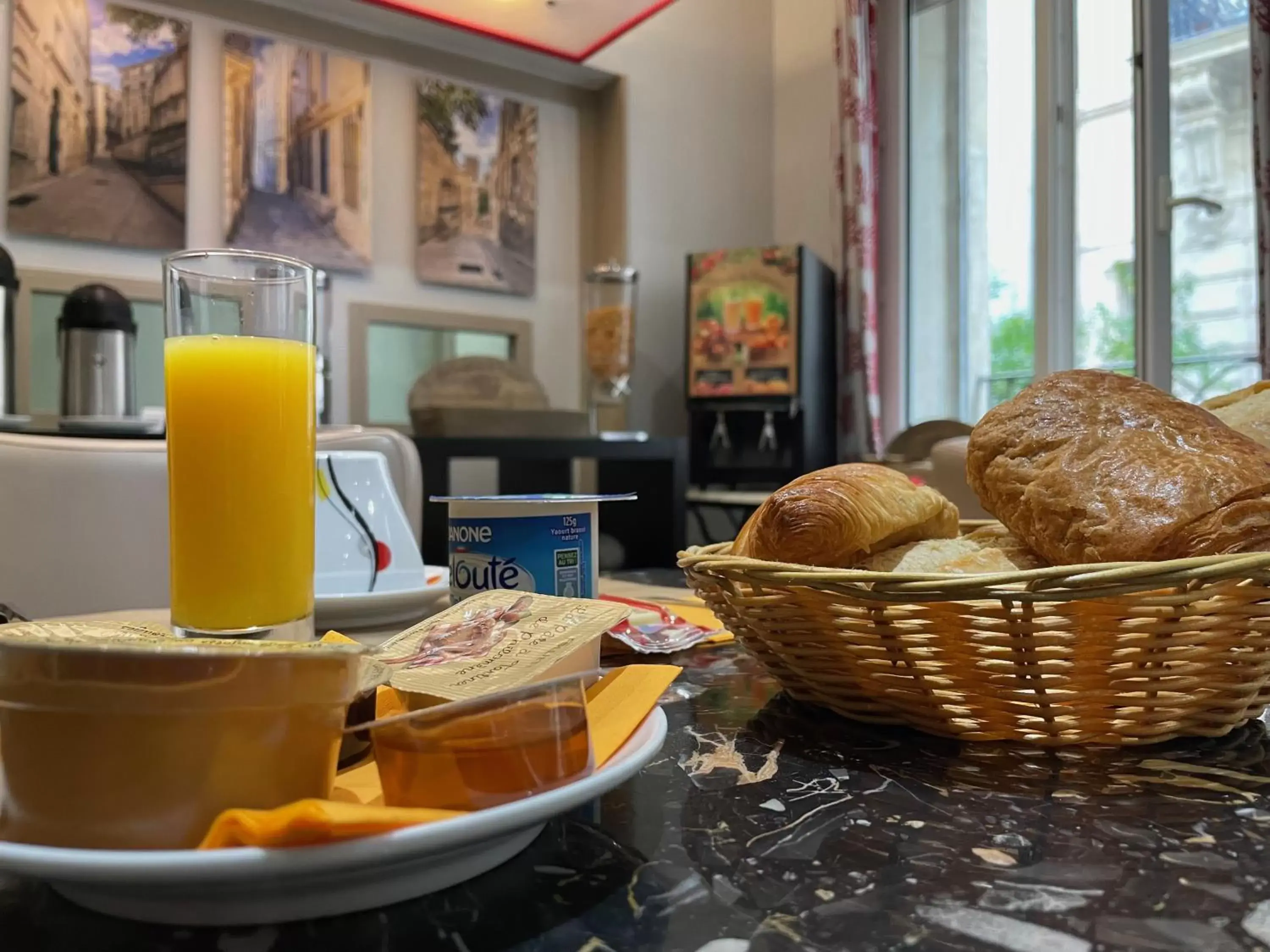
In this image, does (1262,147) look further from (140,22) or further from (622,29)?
(140,22)

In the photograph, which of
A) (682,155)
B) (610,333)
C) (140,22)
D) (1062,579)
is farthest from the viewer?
(682,155)

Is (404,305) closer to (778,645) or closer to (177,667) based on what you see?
(778,645)

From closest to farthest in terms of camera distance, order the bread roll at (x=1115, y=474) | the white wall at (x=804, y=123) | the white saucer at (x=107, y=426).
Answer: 1. the bread roll at (x=1115, y=474)
2. the white saucer at (x=107, y=426)
3. the white wall at (x=804, y=123)

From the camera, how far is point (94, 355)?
2092 millimetres

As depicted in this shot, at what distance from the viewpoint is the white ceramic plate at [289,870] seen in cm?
28

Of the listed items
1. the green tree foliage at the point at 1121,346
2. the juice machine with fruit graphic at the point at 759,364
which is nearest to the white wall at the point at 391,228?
the juice machine with fruit graphic at the point at 759,364

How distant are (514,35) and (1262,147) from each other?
1932 millimetres

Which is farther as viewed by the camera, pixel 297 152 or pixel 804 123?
pixel 804 123

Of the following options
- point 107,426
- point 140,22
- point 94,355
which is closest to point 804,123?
point 140,22

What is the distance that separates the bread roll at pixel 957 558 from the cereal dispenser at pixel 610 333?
1982mm

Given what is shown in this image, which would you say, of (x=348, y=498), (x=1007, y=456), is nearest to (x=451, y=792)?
(x=1007, y=456)

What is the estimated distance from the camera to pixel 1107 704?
50 centimetres

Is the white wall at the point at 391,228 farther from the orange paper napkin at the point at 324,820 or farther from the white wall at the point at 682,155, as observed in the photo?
the orange paper napkin at the point at 324,820

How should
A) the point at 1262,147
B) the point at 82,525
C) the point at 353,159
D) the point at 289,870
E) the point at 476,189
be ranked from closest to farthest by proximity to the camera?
1. the point at 289,870
2. the point at 82,525
3. the point at 1262,147
4. the point at 353,159
5. the point at 476,189
